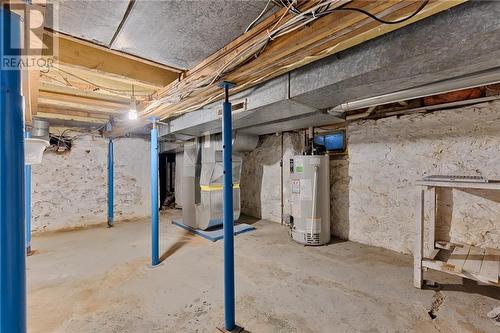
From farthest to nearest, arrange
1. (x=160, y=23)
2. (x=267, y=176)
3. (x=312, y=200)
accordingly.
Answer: (x=267, y=176) < (x=312, y=200) < (x=160, y=23)

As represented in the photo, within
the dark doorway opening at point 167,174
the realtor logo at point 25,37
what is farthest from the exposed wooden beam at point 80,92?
the dark doorway opening at point 167,174

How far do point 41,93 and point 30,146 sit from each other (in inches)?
69.2

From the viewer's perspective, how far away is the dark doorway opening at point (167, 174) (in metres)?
6.45

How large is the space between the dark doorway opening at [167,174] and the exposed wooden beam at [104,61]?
469cm

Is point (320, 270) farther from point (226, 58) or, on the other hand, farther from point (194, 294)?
point (226, 58)

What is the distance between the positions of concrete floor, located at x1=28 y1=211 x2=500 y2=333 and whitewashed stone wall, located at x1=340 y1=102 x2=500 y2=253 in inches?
13.3

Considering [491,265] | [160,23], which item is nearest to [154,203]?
[160,23]

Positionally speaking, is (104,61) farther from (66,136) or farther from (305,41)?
(66,136)

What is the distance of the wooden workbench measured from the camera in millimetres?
1725

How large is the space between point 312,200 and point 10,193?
9.43 feet

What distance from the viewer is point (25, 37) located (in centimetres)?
115

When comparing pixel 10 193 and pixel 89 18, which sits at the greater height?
pixel 89 18

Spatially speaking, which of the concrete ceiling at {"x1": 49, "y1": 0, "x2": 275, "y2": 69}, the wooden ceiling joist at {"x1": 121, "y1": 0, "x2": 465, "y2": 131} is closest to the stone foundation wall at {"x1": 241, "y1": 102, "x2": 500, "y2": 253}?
the wooden ceiling joist at {"x1": 121, "y1": 0, "x2": 465, "y2": 131}

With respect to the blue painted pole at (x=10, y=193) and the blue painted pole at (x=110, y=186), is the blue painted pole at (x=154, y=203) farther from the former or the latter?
the blue painted pole at (x=110, y=186)
